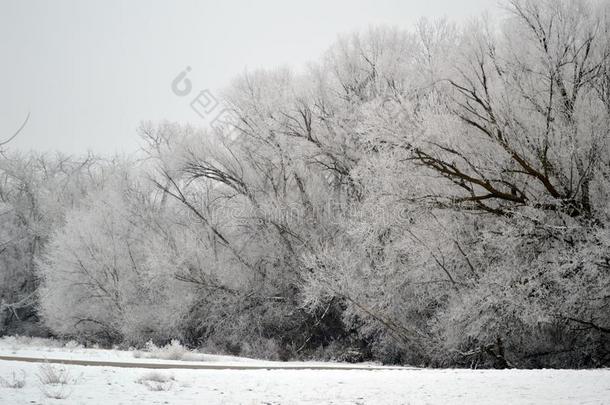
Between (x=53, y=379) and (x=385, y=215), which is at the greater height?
(x=385, y=215)

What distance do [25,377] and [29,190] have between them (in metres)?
43.6

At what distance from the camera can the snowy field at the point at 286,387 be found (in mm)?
6945

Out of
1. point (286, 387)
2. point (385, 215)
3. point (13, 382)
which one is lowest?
point (286, 387)

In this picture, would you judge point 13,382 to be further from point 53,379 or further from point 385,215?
point 385,215

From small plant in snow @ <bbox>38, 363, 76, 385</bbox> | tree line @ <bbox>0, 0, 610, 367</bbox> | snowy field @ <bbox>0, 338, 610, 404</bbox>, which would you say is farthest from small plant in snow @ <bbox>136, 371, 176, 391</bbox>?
tree line @ <bbox>0, 0, 610, 367</bbox>

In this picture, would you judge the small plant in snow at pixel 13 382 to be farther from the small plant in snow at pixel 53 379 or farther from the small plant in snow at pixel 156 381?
the small plant in snow at pixel 156 381

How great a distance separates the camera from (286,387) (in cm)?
810

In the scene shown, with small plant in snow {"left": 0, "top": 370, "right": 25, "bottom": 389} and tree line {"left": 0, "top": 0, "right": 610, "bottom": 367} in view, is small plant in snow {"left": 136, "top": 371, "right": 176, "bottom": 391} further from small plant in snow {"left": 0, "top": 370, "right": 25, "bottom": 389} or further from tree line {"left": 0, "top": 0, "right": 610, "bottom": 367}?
tree line {"left": 0, "top": 0, "right": 610, "bottom": 367}

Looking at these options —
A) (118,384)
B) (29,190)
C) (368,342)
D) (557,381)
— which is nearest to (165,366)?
(118,384)

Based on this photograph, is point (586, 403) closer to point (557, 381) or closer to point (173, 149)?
point (557, 381)

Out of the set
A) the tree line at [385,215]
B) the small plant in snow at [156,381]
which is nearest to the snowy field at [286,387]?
the small plant in snow at [156,381]

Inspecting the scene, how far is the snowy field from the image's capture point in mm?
6945

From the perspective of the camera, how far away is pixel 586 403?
22.1ft

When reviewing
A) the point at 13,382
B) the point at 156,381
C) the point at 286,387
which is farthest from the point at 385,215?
the point at 13,382
